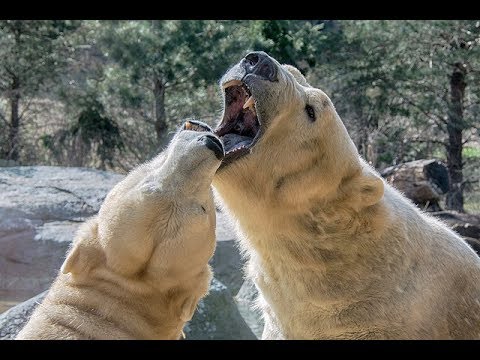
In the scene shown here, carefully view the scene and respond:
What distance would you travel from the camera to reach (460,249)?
14.1ft

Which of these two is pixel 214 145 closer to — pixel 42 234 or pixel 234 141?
pixel 234 141

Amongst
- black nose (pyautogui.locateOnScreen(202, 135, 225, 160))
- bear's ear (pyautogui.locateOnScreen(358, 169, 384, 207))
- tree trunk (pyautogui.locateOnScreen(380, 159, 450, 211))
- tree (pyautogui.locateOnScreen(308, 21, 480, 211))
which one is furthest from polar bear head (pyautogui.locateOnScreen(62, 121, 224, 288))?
tree (pyautogui.locateOnScreen(308, 21, 480, 211))

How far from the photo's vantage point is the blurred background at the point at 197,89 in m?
14.6

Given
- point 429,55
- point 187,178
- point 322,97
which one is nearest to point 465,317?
point 322,97

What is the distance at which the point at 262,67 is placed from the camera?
386cm

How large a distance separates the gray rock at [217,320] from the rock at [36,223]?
2.31 m

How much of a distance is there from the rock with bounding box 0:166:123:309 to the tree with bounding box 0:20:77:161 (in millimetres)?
5030

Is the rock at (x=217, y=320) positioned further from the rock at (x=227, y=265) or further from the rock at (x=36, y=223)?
the rock at (x=36, y=223)

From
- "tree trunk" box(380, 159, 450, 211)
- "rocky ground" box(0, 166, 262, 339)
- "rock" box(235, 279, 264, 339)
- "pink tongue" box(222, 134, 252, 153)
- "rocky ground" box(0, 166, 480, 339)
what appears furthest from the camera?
"tree trunk" box(380, 159, 450, 211)

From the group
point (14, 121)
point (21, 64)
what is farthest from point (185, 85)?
point (14, 121)

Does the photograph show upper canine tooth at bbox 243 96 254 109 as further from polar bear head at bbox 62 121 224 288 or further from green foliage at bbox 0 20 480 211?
green foliage at bbox 0 20 480 211

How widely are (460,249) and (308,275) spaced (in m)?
0.85

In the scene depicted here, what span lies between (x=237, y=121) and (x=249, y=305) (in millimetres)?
4235

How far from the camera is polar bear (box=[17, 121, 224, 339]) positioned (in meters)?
3.32
